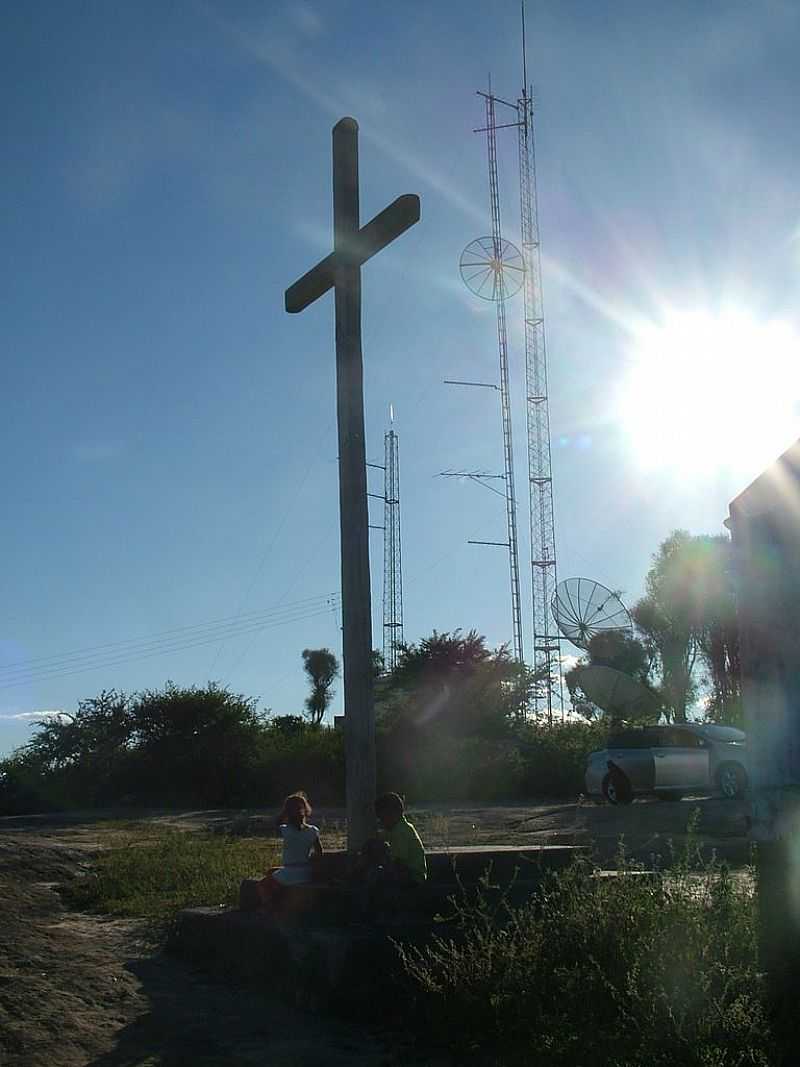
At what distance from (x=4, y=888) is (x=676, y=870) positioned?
680cm

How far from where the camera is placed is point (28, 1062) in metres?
5.09

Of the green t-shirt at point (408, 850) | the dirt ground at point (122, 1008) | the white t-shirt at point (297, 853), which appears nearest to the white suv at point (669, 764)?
the dirt ground at point (122, 1008)

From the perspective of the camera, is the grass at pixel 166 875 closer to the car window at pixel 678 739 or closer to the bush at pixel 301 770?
the car window at pixel 678 739

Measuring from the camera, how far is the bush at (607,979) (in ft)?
14.0

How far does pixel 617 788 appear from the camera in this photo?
62.7 ft

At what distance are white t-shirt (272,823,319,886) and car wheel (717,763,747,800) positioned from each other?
13019mm

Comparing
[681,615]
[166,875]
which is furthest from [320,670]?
[166,875]

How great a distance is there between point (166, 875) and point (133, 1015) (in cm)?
552

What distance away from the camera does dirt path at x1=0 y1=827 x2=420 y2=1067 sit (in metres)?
5.14

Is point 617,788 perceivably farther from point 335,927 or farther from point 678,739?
point 335,927

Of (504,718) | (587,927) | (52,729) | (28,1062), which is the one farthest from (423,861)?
(52,729)

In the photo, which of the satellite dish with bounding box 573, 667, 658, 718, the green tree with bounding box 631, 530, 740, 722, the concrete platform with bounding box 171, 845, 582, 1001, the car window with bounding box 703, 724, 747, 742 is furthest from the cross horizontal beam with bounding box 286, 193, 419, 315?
the green tree with bounding box 631, 530, 740, 722

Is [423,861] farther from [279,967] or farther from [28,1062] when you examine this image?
[28,1062]

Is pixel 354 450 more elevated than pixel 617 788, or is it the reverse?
pixel 354 450
